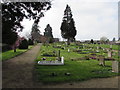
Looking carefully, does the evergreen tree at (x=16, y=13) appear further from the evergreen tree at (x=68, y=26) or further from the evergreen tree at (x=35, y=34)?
the evergreen tree at (x=35, y=34)

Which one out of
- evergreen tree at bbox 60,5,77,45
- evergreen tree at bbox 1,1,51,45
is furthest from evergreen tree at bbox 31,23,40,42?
evergreen tree at bbox 1,1,51,45

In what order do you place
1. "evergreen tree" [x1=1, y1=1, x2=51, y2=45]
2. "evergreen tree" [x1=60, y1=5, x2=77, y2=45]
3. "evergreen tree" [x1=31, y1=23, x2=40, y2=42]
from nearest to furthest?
"evergreen tree" [x1=1, y1=1, x2=51, y2=45], "evergreen tree" [x1=60, y1=5, x2=77, y2=45], "evergreen tree" [x1=31, y1=23, x2=40, y2=42]

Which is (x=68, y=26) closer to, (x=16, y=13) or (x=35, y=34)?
(x=35, y=34)

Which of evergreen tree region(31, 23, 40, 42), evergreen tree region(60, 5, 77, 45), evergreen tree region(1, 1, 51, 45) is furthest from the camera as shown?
evergreen tree region(31, 23, 40, 42)

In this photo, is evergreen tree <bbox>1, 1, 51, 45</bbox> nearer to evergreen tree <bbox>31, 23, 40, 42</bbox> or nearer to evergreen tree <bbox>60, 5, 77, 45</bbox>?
evergreen tree <bbox>60, 5, 77, 45</bbox>

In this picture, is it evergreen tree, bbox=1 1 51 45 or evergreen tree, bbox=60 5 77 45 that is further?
evergreen tree, bbox=60 5 77 45

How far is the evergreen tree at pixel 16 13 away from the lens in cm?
1151

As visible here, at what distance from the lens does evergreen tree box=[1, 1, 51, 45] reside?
1151 cm

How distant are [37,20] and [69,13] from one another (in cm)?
3929

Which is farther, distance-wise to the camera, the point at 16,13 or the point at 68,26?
the point at 68,26

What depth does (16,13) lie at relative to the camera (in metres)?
12.1

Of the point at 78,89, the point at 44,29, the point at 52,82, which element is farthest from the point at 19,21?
the point at 44,29

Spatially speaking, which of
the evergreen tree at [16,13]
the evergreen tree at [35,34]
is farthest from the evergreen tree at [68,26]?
the evergreen tree at [16,13]

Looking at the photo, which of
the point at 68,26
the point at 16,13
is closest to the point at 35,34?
the point at 68,26
